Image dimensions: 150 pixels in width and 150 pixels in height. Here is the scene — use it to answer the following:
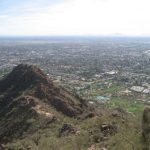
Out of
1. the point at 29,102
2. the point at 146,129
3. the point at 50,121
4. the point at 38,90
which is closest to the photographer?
the point at 146,129

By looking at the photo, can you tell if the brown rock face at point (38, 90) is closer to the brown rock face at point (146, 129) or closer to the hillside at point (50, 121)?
the hillside at point (50, 121)

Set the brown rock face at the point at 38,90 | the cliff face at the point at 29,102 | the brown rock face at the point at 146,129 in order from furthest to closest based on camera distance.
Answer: the brown rock face at the point at 38,90
the cliff face at the point at 29,102
the brown rock face at the point at 146,129

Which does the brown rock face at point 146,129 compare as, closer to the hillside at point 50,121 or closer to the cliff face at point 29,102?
the hillside at point 50,121

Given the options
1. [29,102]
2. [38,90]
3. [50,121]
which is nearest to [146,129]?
[50,121]

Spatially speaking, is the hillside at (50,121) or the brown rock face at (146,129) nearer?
the brown rock face at (146,129)

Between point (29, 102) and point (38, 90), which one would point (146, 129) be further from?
point (38, 90)

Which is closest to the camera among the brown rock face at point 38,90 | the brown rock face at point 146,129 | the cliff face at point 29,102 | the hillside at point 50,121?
the brown rock face at point 146,129

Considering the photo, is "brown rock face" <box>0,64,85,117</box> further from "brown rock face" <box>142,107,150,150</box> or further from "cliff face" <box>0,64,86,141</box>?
"brown rock face" <box>142,107,150,150</box>

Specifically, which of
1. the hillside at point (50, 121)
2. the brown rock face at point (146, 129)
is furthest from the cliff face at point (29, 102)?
the brown rock face at point (146, 129)

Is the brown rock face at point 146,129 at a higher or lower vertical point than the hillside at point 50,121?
higher
